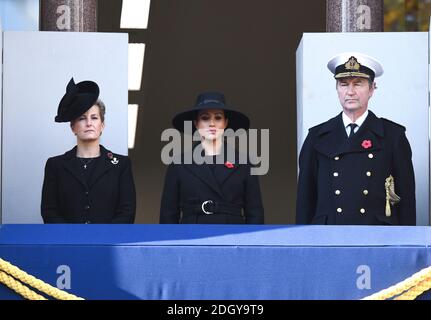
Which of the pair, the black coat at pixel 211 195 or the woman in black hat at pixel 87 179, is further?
the woman in black hat at pixel 87 179

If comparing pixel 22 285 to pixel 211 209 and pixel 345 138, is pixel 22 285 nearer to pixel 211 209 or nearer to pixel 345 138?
pixel 211 209

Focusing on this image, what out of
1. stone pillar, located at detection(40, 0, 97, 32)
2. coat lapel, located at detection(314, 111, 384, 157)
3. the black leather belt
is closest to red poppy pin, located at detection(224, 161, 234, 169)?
the black leather belt

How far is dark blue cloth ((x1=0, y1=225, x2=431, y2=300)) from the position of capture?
17.6 ft

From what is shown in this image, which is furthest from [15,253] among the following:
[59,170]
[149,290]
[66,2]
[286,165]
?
[286,165]

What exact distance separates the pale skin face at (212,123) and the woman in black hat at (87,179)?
0.61m

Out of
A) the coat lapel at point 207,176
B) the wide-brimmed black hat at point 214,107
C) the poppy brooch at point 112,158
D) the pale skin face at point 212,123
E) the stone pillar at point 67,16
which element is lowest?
the coat lapel at point 207,176

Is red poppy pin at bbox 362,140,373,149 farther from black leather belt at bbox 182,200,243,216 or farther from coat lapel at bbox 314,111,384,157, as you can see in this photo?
black leather belt at bbox 182,200,243,216

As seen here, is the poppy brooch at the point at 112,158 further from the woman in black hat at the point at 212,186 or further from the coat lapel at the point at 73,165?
the woman in black hat at the point at 212,186

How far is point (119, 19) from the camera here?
15172mm

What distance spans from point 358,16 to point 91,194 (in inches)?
104

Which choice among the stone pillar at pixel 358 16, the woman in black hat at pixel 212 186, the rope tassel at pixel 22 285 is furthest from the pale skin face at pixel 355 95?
the rope tassel at pixel 22 285

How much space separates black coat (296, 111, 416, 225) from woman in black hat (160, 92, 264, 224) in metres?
0.35

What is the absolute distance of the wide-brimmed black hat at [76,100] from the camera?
825 centimetres
